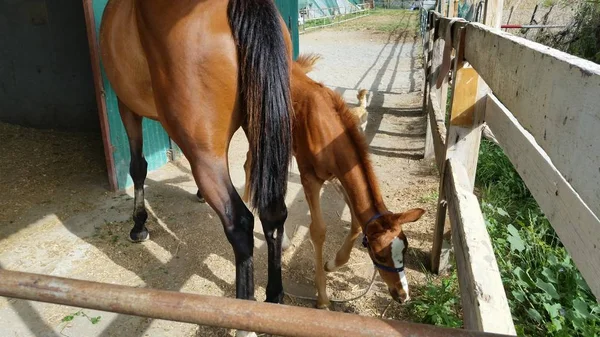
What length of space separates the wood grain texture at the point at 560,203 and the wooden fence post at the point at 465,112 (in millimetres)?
540

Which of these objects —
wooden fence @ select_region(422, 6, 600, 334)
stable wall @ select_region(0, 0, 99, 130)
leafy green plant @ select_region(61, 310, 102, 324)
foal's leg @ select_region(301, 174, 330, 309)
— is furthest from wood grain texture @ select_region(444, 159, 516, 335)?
stable wall @ select_region(0, 0, 99, 130)

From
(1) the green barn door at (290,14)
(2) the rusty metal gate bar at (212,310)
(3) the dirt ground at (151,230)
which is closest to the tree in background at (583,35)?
(3) the dirt ground at (151,230)

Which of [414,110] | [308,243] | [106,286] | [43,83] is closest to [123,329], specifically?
[308,243]

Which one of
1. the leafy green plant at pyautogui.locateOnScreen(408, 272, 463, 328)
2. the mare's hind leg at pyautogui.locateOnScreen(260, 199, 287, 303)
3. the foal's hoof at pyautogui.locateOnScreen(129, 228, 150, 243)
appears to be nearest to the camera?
the leafy green plant at pyautogui.locateOnScreen(408, 272, 463, 328)

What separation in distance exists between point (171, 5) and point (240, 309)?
1626mm

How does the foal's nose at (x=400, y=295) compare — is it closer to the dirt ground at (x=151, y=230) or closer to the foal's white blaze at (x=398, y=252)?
the foal's white blaze at (x=398, y=252)

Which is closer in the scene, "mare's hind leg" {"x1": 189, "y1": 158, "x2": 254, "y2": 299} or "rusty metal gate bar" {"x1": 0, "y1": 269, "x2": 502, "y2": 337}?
"rusty metal gate bar" {"x1": 0, "y1": 269, "x2": 502, "y2": 337}

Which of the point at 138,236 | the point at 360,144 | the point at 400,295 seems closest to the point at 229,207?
the point at 360,144

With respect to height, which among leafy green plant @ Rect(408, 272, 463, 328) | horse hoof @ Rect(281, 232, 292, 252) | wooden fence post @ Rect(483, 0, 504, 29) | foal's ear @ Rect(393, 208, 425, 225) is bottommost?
horse hoof @ Rect(281, 232, 292, 252)

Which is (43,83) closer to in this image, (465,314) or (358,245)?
(358,245)

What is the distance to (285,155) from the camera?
2174mm

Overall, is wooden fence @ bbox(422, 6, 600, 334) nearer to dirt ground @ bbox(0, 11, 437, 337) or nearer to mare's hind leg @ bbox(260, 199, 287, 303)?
dirt ground @ bbox(0, 11, 437, 337)

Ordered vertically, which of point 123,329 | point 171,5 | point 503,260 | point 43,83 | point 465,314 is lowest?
point 123,329

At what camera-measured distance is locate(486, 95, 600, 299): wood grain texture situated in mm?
800
